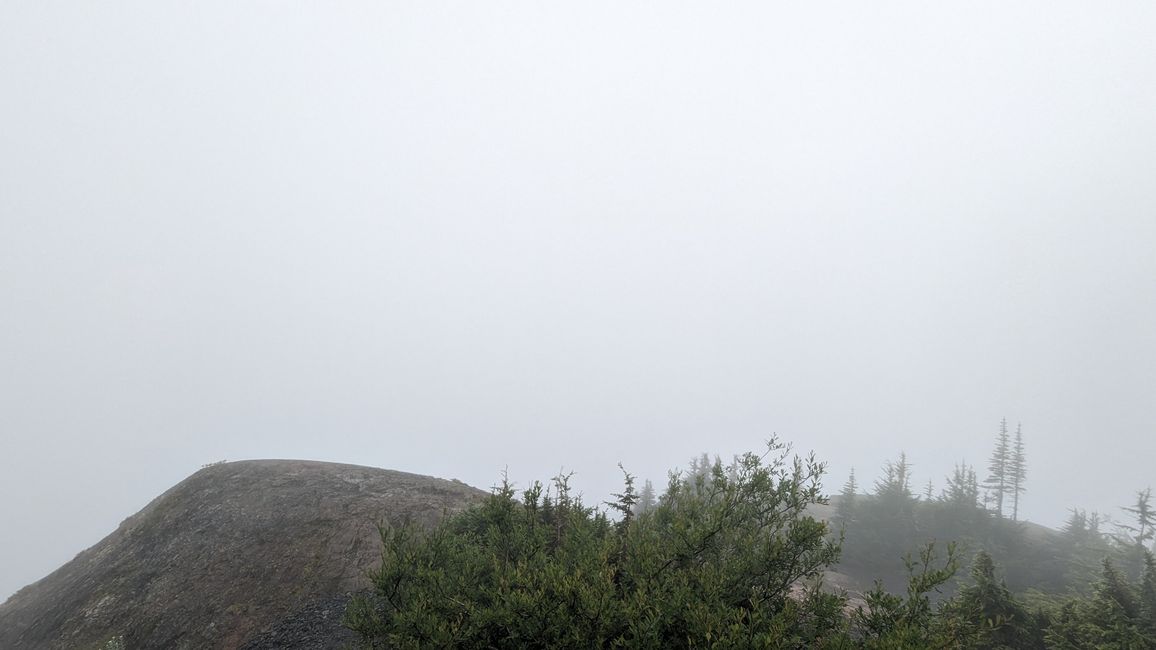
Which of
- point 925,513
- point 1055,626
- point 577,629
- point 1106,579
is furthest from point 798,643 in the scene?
point 925,513

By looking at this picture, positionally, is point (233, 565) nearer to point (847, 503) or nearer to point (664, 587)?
point (664, 587)

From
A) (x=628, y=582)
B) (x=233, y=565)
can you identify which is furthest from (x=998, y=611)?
(x=233, y=565)

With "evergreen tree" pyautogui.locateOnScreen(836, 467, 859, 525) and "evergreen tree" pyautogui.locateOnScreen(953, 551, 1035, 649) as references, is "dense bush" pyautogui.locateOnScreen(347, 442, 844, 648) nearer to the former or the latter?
"evergreen tree" pyautogui.locateOnScreen(953, 551, 1035, 649)

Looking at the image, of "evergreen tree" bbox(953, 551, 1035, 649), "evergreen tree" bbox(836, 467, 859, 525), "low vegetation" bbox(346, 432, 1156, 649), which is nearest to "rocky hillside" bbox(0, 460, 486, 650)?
"low vegetation" bbox(346, 432, 1156, 649)

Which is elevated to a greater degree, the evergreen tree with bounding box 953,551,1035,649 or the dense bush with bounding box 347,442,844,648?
the dense bush with bounding box 347,442,844,648

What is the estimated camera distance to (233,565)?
61.8 feet

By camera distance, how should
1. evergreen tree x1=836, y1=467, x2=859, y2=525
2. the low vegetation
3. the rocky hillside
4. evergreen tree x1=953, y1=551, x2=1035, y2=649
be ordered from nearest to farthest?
the low vegetation → evergreen tree x1=953, y1=551, x2=1035, y2=649 → the rocky hillside → evergreen tree x1=836, y1=467, x2=859, y2=525

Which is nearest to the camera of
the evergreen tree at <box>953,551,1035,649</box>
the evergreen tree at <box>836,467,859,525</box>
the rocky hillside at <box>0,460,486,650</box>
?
the evergreen tree at <box>953,551,1035,649</box>

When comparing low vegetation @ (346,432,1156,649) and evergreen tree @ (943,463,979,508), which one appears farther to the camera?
evergreen tree @ (943,463,979,508)

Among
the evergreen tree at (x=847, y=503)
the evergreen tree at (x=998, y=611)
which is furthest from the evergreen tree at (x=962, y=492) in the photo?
the evergreen tree at (x=998, y=611)

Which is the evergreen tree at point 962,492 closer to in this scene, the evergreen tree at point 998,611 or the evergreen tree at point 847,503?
the evergreen tree at point 847,503

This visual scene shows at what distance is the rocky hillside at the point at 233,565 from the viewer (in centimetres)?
1639

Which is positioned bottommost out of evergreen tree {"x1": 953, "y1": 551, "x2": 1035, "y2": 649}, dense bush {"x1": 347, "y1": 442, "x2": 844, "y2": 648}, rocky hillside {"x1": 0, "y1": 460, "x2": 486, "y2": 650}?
rocky hillside {"x1": 0, "y1": 460, "x2": 486, "y2": 650}

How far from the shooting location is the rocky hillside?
16.4 metres
